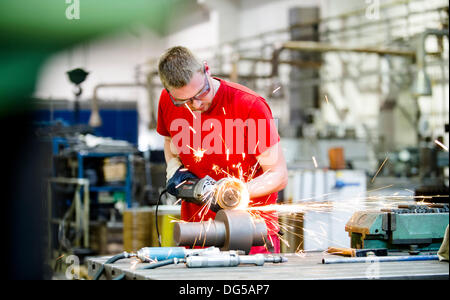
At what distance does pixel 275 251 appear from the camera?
2.50 meters

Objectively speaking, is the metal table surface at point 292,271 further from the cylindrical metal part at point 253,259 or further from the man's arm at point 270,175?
the man's arm at point 270,175

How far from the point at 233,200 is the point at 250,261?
31cm

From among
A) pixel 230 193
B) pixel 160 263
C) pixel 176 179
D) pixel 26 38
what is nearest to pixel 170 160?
pixel 176 179

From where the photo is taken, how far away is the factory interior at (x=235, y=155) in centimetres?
198

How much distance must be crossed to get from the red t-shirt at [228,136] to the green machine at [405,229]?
43 cm

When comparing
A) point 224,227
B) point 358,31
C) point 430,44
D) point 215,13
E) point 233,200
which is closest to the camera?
point 224,227

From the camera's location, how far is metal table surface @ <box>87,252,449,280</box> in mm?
1653

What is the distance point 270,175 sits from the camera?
238cm

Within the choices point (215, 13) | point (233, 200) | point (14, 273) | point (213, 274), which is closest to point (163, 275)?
point (213, 274)

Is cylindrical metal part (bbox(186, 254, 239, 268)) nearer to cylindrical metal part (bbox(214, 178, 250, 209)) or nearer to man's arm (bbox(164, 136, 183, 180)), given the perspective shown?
cylindrical metal part (bbox(214, 178, 250, 209))

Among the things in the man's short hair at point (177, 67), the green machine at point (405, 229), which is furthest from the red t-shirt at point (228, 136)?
the green machine at point (405, 229)

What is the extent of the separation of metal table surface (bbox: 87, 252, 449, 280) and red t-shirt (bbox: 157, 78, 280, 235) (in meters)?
0.58

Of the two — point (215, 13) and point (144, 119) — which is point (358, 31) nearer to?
point (215, 13)

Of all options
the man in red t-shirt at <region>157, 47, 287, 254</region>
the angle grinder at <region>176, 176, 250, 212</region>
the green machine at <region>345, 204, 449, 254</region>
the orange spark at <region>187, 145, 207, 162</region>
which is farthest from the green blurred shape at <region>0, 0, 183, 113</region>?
the green machine at <region>345, 204, 449, 254</region>
